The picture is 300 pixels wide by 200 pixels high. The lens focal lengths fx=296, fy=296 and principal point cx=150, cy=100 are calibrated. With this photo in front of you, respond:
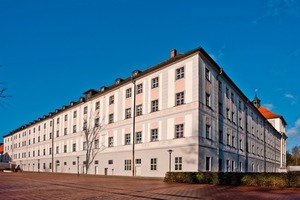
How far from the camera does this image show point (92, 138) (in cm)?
4712

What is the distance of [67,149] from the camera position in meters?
55.5

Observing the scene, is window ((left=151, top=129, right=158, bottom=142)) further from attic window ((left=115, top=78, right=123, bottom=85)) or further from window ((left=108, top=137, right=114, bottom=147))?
attic window ((left=115, top=78, right=123, bottom=85))

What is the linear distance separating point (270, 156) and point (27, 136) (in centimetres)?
6123

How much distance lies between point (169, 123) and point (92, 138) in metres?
19.2

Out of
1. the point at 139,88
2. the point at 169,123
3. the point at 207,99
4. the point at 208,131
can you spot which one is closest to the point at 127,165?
the point at 169,123

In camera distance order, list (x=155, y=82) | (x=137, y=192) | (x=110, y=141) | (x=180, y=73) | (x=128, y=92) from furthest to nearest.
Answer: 1. (x=110, y=141)
2. (x=128, y=92)
3. (x=155, y=82)
4. (x=180, y=73)
5. (x=137, y=192)

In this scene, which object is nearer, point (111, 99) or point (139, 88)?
point (139, 88)

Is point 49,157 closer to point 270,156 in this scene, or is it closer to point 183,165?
point 183,165

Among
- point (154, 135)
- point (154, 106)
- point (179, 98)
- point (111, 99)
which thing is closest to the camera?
point (179, 98)

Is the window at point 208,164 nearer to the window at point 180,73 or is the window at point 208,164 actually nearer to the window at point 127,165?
the window at point 180,73

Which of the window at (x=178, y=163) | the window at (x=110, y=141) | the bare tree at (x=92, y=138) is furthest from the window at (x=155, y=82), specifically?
the bare tree at (x=92, y=138)

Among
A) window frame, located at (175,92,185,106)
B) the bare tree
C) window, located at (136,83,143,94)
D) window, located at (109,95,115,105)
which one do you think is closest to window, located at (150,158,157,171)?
window frame, located at (175,92,185,106)

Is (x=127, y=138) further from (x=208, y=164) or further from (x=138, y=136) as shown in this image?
(x=208, y=164)

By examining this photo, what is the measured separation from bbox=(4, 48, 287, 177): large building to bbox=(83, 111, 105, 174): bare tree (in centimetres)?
16
